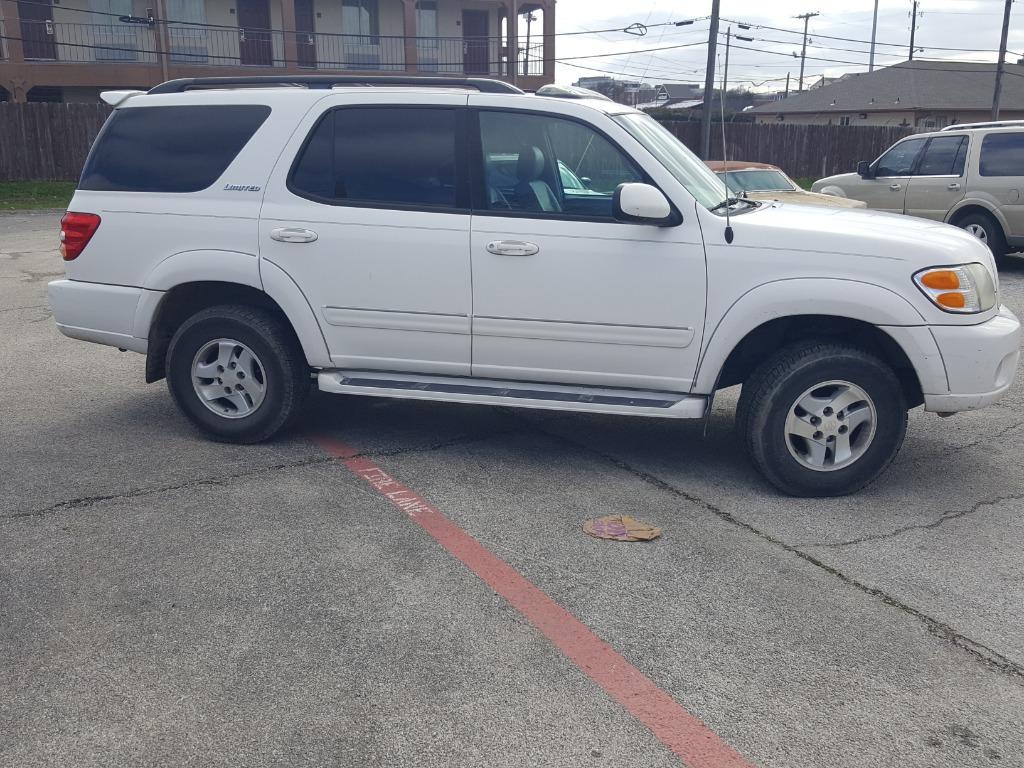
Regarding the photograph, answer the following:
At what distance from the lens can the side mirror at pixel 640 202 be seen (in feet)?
15.9

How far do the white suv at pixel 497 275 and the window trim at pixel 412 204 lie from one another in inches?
0.5

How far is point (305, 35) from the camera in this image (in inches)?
1332

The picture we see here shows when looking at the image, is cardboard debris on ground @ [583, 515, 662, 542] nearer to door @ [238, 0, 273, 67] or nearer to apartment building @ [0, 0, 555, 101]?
apartment building @ [0, 0, 555, 101]

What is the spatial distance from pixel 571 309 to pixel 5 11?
3161 centimetres

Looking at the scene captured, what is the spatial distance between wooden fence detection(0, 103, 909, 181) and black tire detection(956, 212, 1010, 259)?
18174 mm

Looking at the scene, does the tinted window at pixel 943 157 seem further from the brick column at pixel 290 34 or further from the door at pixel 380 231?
the brick column at pixel 290 34

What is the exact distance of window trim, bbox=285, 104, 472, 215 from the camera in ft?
17.3

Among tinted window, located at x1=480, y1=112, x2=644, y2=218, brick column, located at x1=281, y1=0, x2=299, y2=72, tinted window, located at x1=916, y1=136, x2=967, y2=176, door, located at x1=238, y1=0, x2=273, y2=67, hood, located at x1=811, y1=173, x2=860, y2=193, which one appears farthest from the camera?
door, located at x1=238, y1=0, x2=273, y2=67

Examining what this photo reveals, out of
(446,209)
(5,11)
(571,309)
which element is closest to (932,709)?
(571,309)

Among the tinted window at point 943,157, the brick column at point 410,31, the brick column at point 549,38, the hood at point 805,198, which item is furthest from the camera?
the brick column at point 549,38

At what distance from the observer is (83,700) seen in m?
3.18

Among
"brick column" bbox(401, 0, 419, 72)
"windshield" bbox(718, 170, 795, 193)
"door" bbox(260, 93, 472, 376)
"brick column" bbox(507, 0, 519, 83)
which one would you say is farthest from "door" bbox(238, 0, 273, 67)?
"door" bbox(260, 93, 472, 376)

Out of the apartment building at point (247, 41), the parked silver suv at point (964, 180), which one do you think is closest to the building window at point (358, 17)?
the apartment building at point (247, 41)

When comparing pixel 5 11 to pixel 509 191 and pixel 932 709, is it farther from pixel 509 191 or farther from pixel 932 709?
pixel 932 709
